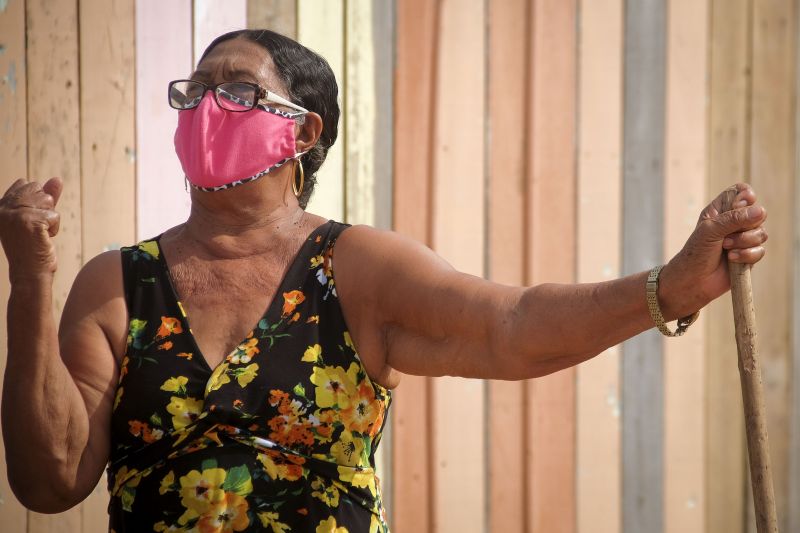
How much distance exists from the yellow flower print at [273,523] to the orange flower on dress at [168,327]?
0.47 meters

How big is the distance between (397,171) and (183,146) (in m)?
1.43

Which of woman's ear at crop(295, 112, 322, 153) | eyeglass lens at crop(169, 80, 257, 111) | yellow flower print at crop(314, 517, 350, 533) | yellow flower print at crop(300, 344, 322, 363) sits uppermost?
eyeglass lens at crop(169, 80, 257, 111)

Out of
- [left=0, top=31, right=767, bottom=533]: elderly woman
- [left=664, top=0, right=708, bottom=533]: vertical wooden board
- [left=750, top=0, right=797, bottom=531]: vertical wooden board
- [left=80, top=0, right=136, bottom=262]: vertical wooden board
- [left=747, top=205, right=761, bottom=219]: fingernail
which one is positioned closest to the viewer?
[left=747, top=205, right=761, bottom=219]: fingernail

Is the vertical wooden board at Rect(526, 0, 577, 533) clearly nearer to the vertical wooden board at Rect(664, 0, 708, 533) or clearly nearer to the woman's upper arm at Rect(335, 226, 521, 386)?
the vertical wooden board at Rect(664, 0, 708, 533)

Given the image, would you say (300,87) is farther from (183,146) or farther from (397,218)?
(397,218)

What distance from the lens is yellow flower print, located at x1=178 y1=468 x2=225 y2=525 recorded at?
2.11 meters

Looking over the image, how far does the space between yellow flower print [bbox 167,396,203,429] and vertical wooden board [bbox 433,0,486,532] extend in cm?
173

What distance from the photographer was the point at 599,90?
3.95 m

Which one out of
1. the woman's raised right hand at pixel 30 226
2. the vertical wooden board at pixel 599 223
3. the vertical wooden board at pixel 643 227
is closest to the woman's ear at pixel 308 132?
the woman's raised right hand at pixel 30 226

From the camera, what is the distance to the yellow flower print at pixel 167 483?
Result: 6.97 feet

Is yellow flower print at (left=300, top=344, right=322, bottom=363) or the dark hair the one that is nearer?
yellow flower print at (left=300, top=344, right=322, bottom=363)

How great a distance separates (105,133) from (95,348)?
50.8 inches

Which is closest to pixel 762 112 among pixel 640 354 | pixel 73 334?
pixel 640 354

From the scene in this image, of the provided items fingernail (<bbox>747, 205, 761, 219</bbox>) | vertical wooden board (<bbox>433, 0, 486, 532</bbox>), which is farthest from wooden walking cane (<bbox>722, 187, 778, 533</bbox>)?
vertical wooden board (<bbox>433, 0, 486, 532</bbox>)
